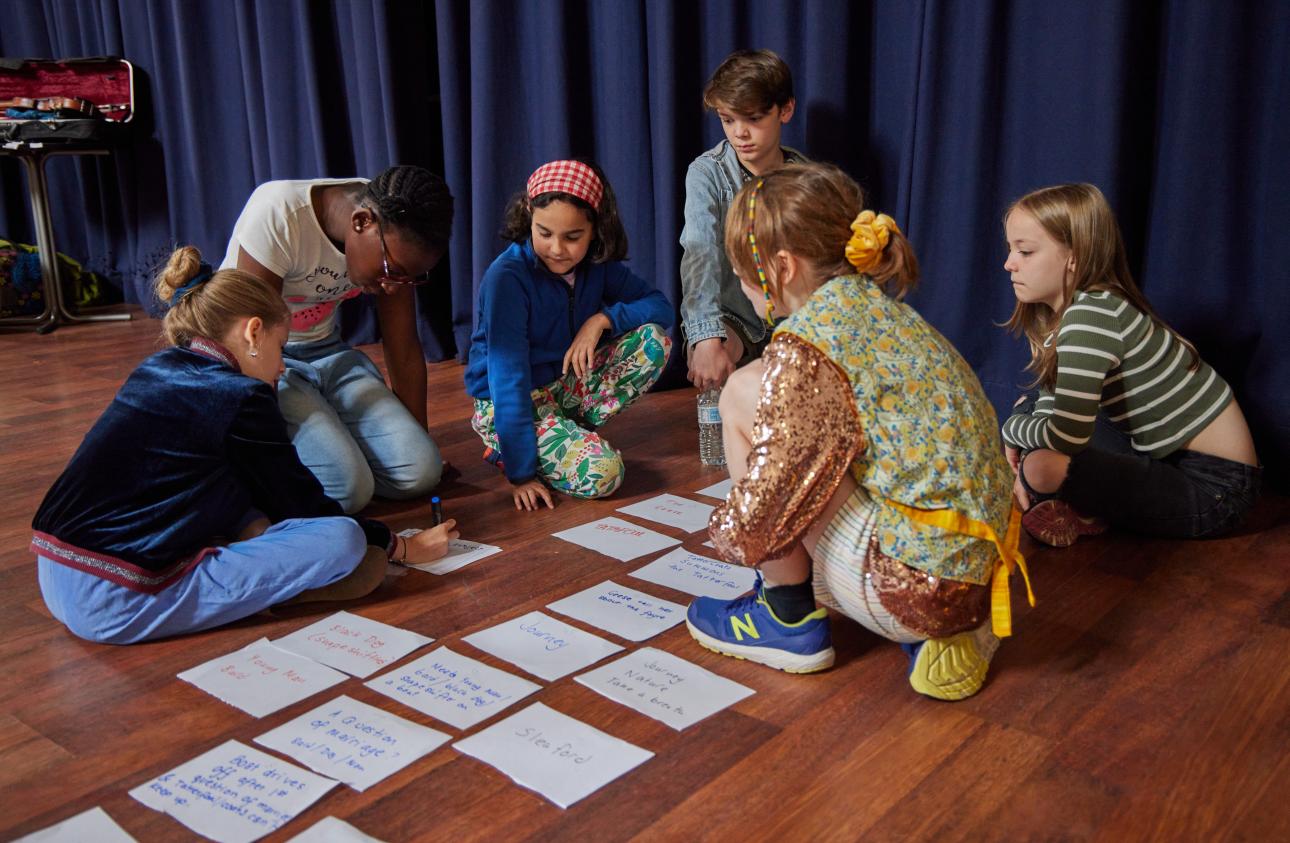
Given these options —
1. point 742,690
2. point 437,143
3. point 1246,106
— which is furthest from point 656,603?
point 437,143

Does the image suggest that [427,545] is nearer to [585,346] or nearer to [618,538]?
[618,538]

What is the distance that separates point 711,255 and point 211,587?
58.8 inches

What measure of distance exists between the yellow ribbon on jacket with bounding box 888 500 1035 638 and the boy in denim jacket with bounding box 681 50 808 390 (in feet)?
3.86

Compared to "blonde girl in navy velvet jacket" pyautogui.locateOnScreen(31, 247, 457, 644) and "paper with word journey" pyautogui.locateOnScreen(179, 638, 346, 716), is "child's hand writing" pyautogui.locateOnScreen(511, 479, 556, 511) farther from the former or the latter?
"paper with word journey" pyautogui.locateOnScreen(179, 638, 346, 716)

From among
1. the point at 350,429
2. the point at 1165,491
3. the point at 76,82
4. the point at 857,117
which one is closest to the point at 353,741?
the point at 350,429

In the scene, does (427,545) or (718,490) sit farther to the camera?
(718,490)

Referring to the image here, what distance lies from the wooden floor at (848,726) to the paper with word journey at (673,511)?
0.24m

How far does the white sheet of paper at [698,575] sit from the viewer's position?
70.3 inches

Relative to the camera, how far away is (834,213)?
1394 mm

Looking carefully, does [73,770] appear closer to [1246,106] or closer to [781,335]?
[781,335]

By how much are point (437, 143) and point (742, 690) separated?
282 centimetres

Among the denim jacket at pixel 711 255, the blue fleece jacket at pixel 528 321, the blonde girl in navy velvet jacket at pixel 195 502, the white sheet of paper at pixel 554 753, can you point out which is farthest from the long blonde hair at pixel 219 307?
the denim jacket at pixel 711 255

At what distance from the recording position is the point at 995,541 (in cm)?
136

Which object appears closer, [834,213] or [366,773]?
[366,773]
